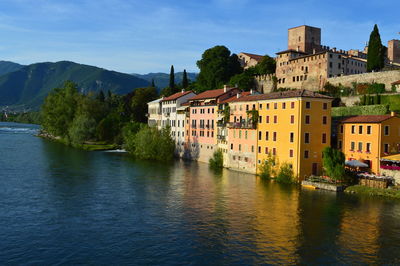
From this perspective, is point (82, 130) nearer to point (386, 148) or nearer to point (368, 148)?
point (368, 148)

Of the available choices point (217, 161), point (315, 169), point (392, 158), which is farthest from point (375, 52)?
point (217, 161)

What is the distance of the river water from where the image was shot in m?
24.2

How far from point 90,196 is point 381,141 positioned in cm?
3247

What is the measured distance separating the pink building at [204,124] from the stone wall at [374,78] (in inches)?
751

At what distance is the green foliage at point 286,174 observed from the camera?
47531 millimetres

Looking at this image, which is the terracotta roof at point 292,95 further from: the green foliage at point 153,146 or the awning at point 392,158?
the green foliage at point 153,146

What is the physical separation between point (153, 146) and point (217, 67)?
32.0m

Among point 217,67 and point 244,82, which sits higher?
point 217,67

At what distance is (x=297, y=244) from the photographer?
2647cm

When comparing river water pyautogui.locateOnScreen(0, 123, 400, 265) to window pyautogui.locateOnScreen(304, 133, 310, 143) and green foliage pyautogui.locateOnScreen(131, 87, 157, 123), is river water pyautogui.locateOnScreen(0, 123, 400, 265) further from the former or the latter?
green foliage pyautogui.locateOnScreen(131, 87, 157, 123)

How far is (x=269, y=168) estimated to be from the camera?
5116 centimetres

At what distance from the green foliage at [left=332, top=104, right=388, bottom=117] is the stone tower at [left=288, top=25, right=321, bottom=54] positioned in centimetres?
4490

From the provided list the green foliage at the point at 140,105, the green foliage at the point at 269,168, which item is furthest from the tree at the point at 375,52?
the green foliage at the point at 140,105

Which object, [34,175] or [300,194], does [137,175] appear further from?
[300,194]
